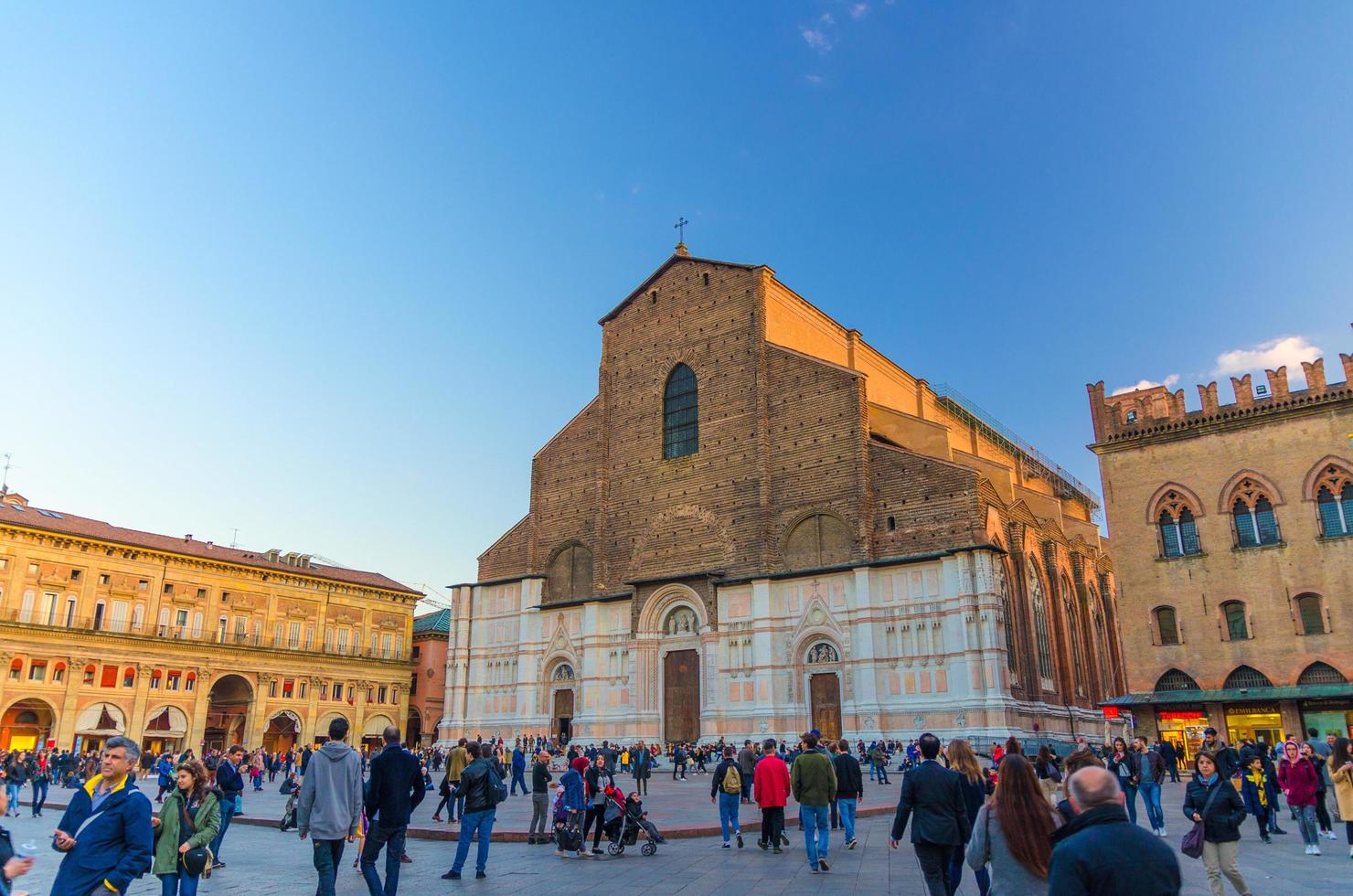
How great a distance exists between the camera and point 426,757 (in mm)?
37406

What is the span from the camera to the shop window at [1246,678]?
2725 cm

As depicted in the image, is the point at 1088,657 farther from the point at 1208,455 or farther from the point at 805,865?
the point at 805,865

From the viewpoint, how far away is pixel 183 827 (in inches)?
282

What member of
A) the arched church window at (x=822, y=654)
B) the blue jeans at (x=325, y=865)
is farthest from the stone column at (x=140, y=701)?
the blue jeans at (x=325, y=865)

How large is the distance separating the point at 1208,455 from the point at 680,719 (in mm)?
19622

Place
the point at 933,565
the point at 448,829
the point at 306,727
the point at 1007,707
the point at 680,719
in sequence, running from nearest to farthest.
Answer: the point at 448,829 < the point at 1007,707 < the point at 933,565 < the point at 680,719 < the point at 306,727

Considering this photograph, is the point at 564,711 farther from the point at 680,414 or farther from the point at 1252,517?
the point at 1252,517

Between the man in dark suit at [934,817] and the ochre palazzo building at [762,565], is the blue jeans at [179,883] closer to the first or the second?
the man in dark suit at [934,817]

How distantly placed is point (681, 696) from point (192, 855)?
28132 millimetres

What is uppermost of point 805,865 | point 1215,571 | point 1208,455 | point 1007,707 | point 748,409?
point 748,409

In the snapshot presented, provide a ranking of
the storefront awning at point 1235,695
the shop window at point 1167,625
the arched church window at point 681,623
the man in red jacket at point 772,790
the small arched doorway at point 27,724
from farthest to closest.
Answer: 1. the small arched doorway at point 27,724
2. the arched church window at point 681,623
3. the shop window at point 1167,625
4. the storefront awning at point 1235,695
5. the man in red jacket at point 772,790

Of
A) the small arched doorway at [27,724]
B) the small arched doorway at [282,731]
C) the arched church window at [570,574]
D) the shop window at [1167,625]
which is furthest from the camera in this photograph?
the small arched doorway at [282,731]

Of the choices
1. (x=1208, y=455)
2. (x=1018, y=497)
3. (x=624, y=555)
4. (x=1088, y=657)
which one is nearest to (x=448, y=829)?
(x=624, y=555)

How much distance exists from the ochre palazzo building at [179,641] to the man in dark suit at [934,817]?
43689 millimetres
